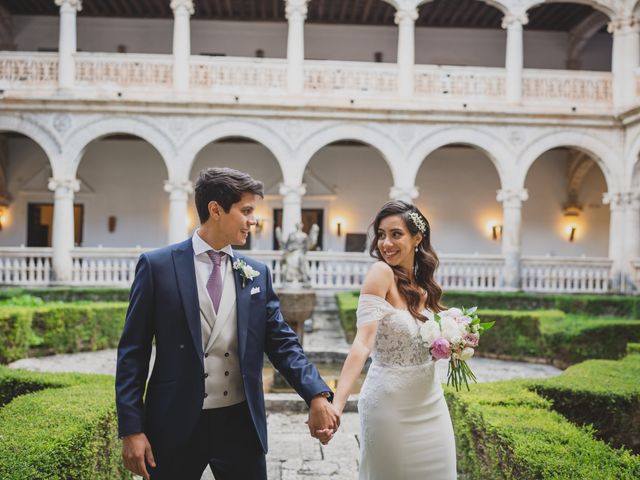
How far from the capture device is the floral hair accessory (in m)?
3.30

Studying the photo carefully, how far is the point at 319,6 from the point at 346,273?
8737 mm

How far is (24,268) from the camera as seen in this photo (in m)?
16.7

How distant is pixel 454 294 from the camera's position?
14.3m

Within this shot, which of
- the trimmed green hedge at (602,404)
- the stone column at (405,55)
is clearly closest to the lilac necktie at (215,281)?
the trimmed green hedge at (602,404)

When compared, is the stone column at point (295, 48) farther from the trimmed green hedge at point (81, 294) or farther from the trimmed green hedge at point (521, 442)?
the trimmed green hedge at point (521, 442)

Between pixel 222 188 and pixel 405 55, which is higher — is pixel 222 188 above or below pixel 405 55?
below

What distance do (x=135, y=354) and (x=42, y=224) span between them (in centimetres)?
2080

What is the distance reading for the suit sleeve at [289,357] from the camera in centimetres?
284

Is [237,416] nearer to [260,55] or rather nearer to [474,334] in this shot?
[474,334]

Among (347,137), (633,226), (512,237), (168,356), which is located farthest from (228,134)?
(168,356)

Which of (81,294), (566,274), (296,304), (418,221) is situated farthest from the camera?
(566,274)

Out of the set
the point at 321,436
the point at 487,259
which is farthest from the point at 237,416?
the point at 487,259

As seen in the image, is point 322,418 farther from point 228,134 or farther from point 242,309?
point 228,134

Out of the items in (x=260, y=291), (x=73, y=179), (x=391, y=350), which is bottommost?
(x=391, y=350)
